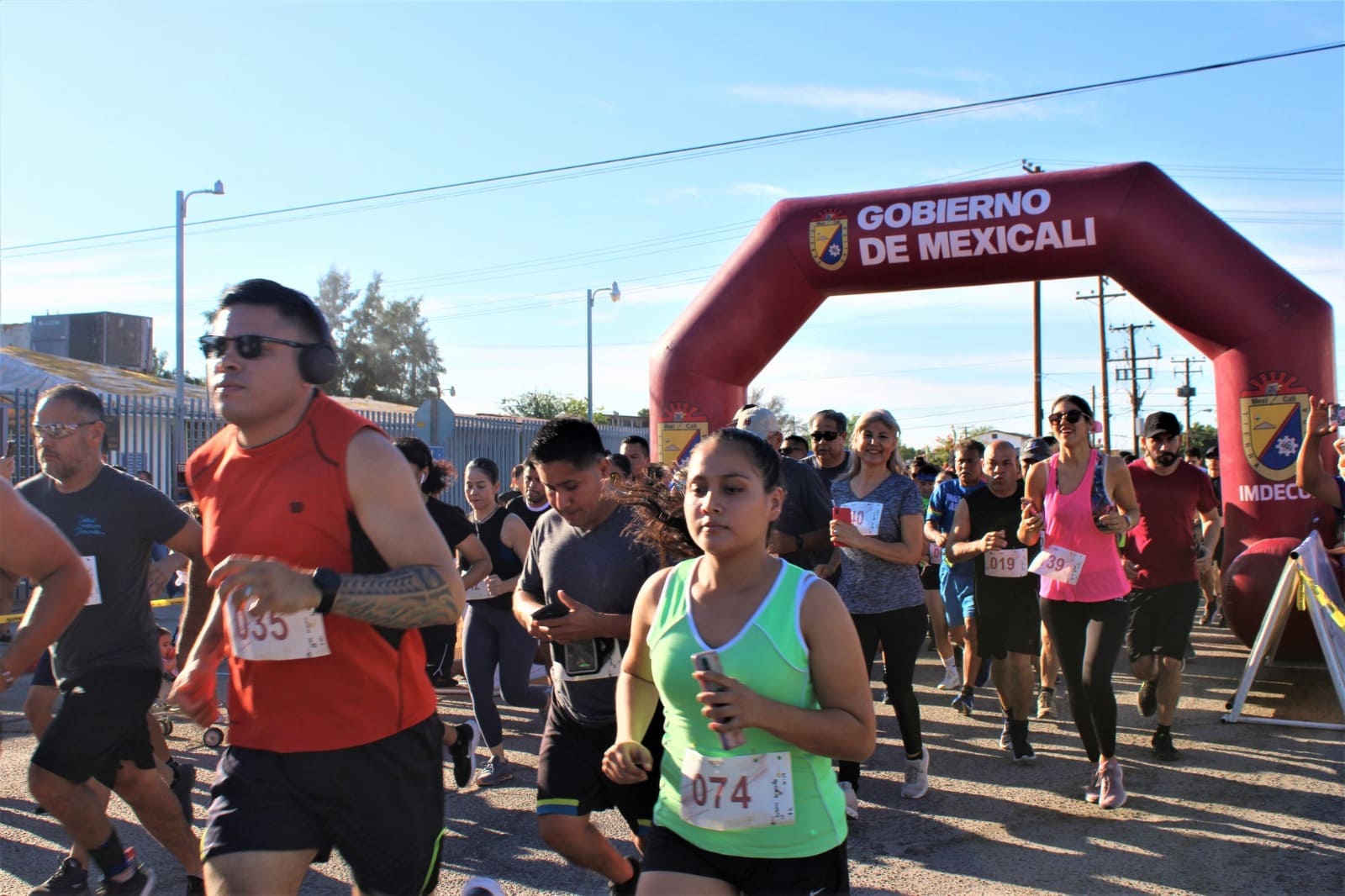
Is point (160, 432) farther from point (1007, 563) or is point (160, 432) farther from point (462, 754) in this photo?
point (1007, 563)

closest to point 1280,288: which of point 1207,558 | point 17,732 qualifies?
point 1207,558

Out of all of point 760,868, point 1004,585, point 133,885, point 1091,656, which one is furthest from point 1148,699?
point 133,885

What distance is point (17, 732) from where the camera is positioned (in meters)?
7.17

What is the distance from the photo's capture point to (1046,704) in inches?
303

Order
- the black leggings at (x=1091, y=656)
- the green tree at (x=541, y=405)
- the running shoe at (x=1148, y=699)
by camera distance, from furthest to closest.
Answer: the green tree at (x=541, y=405)
the running shoe at (x=1148, y=699)
the black leggings at (x=1091, y=656)

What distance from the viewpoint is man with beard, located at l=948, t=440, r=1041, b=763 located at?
6.26 meters

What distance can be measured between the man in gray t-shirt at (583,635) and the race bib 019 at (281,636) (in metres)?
1.14

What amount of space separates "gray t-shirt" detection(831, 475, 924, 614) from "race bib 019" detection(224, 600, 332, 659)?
3.53m

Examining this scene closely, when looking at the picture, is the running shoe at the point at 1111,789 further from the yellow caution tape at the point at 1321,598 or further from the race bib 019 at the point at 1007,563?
the yellow caution tape at the point at 1321,598

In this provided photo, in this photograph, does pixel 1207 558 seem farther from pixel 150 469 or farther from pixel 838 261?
pixel 150 469

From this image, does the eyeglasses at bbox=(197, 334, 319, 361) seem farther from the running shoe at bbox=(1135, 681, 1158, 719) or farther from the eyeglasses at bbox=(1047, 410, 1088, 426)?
the running shoe at bbox=(1135, 681, 1158, 719)

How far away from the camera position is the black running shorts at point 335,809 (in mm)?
2521

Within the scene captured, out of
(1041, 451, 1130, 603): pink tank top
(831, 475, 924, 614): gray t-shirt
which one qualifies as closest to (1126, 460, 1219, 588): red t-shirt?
(1041, 451, 1130, 603): pink tank top

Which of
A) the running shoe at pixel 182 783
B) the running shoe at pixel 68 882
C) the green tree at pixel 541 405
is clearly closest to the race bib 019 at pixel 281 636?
the running shoe at pixel 68 882
